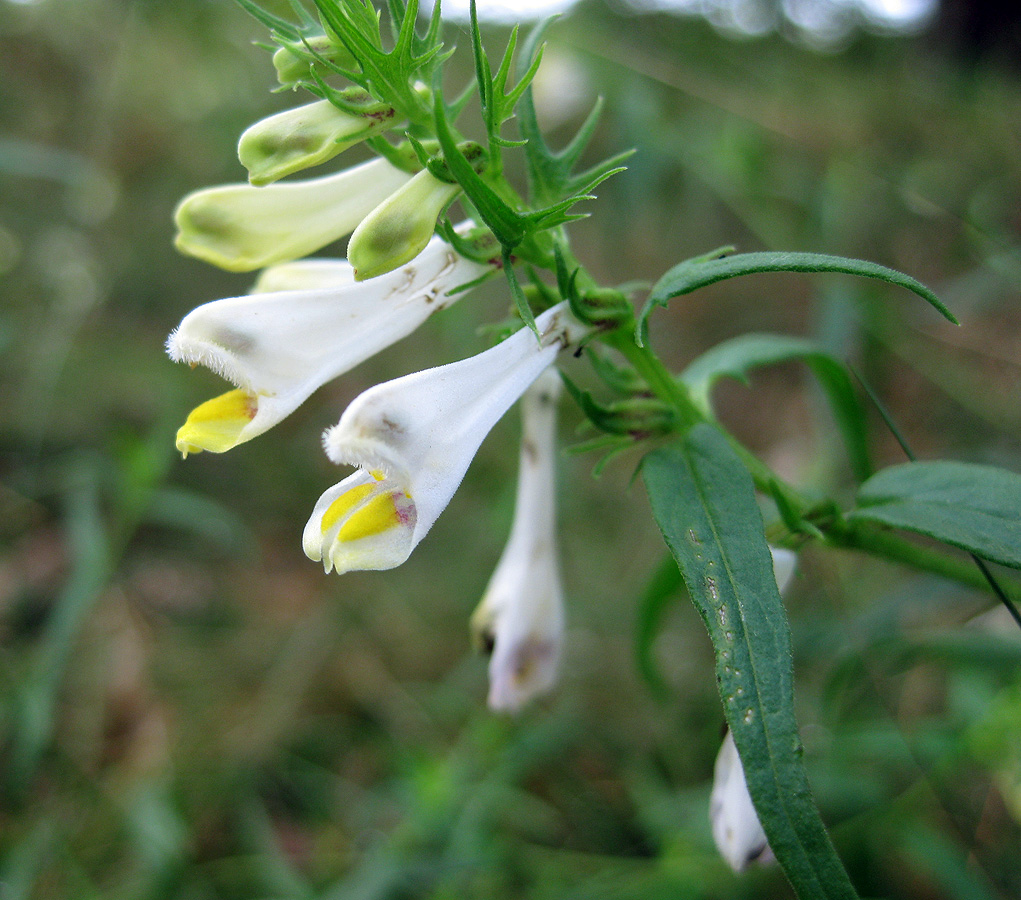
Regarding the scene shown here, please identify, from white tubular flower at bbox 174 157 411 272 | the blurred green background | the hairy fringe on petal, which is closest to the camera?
the hairy fringe on petal

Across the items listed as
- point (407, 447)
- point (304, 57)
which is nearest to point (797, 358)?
point (407, 447)

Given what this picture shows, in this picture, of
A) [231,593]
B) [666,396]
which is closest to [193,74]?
[231,593]

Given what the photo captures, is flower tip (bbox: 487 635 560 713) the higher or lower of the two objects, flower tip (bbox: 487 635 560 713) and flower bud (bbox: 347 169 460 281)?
the lower

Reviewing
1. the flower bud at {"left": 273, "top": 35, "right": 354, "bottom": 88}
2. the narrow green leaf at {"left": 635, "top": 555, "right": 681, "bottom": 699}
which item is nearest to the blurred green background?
the narrow green leaf at {"left": 635, "top": 555, "right": 681, "bottom": 699}

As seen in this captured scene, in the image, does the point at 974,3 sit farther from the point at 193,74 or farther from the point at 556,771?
the point at 556,771

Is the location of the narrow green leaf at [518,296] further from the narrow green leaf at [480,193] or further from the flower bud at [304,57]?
the flower bud at [304,57]

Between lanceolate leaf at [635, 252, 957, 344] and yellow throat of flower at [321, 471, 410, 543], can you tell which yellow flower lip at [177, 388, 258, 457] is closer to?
yellow throat of flower at [321, 471, 410, 543]

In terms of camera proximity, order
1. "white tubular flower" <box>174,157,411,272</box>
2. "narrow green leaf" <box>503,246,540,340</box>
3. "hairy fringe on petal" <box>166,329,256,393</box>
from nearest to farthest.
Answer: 1. "narrow green leaf" <box>503,246,540,340</box>
2. "hairy fringe on petal" <box>166,329,256,393</box>
3. "white tubular flower" <box>174,157,411,272</box>
